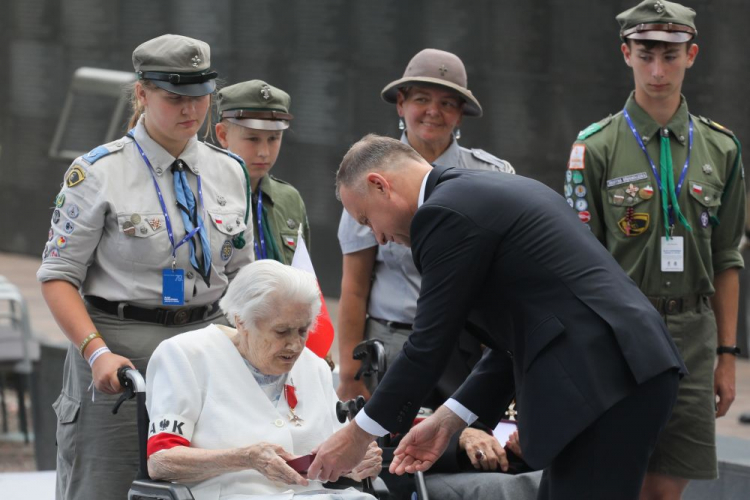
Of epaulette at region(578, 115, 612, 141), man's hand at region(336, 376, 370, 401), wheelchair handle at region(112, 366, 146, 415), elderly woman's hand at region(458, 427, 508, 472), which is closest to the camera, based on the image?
wheelchair handle at region(112, 366, 146, 415)

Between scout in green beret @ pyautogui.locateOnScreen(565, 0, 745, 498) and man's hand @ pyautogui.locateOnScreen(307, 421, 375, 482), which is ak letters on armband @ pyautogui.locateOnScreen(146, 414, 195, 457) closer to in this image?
man's hand @ pyautogui.locateOnScreen(307, 421, 375, 482)

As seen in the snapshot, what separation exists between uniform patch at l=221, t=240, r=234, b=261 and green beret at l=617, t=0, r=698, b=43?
1.57 metres

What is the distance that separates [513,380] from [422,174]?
2.19 ft

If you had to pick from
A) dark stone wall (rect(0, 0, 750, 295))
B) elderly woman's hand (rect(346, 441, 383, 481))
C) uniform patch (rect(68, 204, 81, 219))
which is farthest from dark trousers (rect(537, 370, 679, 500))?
dark stone wall (rect(0, 0, 750, 295))

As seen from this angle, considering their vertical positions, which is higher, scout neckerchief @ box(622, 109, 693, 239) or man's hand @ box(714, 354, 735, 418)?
scout neckerchief @ box(622, 109, 693, 239)

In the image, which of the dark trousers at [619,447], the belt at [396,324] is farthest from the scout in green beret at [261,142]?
the dark trousers at [619,447]

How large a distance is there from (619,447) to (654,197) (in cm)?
150

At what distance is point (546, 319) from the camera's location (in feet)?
10.7

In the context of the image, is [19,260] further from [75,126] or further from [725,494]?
[725,494]

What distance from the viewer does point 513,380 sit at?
3744 mm

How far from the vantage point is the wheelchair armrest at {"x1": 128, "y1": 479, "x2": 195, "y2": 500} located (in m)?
3.59

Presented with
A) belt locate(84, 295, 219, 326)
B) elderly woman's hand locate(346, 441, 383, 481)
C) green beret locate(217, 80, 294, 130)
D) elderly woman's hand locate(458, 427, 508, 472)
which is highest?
green beret locate(217, 80, 294, 130)

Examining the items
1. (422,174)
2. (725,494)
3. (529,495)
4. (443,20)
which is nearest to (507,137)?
(443,20)

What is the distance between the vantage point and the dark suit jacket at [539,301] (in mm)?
3258
